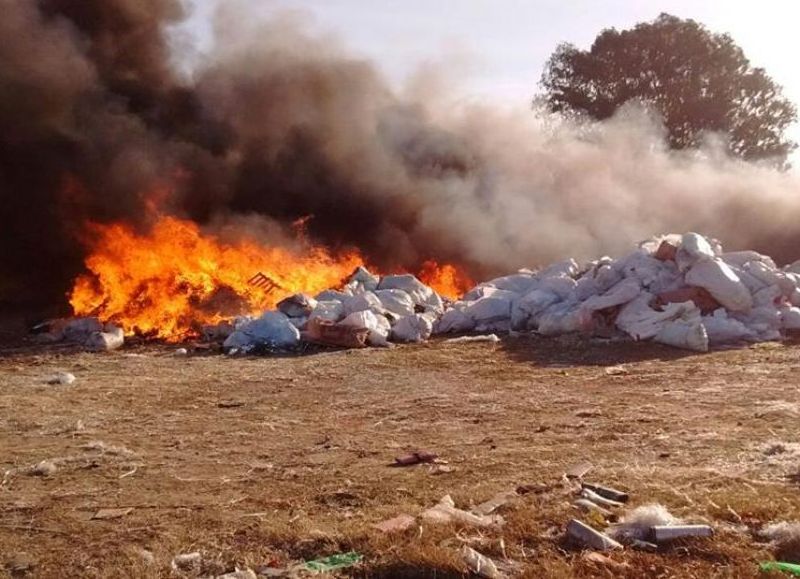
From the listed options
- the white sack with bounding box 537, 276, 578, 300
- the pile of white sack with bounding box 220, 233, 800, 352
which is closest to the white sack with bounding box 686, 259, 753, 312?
the pile of white sack with bounding box 220, 233, 800, 352

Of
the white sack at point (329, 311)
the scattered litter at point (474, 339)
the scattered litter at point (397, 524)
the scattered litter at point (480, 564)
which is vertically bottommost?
the scattered litter at point (480, 564)

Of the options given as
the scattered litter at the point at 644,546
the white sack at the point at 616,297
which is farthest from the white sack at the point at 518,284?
the scattered litter at the point at 644,546

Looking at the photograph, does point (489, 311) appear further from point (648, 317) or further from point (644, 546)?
point (644, 546)

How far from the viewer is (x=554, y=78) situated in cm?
2645

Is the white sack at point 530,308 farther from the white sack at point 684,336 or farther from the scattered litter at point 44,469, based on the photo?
the scattered litter at point 44,469

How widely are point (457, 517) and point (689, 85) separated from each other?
23.4m

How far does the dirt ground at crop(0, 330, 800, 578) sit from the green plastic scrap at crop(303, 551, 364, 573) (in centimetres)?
7

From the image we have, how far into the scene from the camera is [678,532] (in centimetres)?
403

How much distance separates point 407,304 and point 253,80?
7612 mm

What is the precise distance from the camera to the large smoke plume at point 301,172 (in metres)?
15.9

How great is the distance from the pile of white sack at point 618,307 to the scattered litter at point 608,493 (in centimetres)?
637

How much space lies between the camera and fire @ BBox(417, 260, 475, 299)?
1794 cm

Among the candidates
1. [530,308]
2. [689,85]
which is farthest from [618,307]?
[689,85]

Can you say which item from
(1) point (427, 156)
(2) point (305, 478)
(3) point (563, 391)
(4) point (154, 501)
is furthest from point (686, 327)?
(1) point (427, 156)
